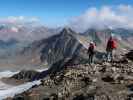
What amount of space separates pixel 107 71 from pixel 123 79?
4362 millimetres

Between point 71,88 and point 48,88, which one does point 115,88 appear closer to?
point 71,88

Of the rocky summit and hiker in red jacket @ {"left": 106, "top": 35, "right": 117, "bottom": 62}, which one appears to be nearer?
the rocky summit

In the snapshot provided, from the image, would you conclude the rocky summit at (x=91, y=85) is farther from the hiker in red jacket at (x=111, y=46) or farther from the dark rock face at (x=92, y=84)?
the hiker in red jacket at (x=111, y=46)

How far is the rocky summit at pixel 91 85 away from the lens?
33.8m

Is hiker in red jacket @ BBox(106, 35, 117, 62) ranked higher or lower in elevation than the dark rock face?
higher

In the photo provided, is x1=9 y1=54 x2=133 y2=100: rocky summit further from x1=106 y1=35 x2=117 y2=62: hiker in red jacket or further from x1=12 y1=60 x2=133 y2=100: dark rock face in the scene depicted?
x1=106 y1=35 x2=117 y2=62: hiker in red jacket

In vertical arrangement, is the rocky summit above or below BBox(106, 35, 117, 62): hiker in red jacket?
below

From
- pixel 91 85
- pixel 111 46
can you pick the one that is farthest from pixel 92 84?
pixel 111 46

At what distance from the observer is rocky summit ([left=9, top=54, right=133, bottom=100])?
33750 mm

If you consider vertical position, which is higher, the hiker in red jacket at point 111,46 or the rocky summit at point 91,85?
the hiker in red jacket at point 111,46

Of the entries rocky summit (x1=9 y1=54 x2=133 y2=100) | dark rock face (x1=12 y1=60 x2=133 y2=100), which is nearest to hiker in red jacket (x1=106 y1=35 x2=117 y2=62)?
rocky summit (x1=9 y1=54 x2=133 y2=100)

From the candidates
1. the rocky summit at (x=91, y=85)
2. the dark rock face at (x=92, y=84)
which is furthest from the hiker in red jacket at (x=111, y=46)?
the dark rock face at (x=92, y=84)

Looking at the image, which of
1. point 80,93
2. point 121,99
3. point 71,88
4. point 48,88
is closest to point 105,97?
point 121,99

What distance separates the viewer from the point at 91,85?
37.6m
